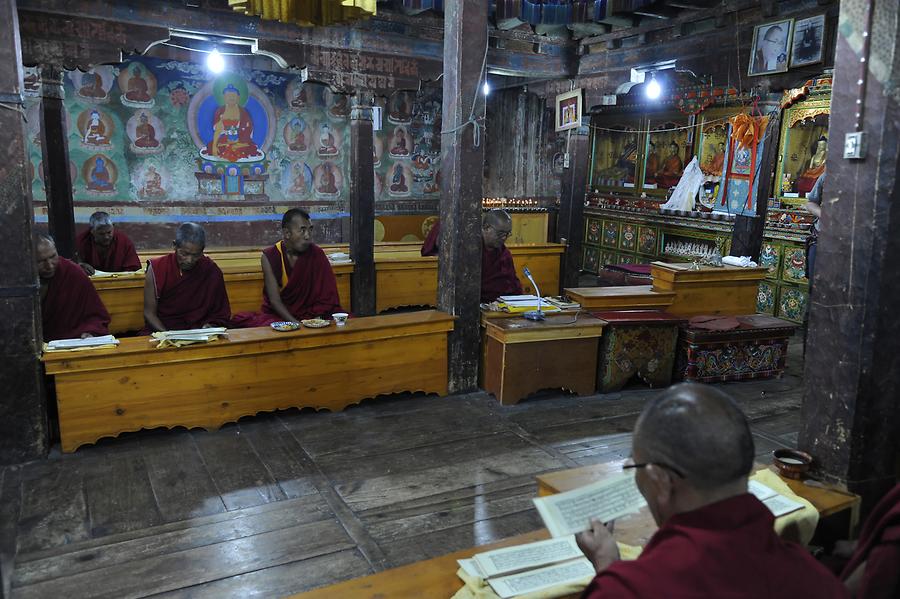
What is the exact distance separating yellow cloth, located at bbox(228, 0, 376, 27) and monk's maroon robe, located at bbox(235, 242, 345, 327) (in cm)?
227

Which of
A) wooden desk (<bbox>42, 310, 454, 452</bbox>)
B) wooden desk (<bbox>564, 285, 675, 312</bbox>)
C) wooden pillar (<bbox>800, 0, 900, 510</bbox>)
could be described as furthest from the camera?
wooden desk (<bbox>564, 285, 675, 312</bbox>)

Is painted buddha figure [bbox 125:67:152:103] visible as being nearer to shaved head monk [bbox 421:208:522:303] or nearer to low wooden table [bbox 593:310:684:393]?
shaved head monk [bbox 421:208:522:303]

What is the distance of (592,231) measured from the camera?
14031mm

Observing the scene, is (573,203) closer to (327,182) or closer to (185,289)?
(327,182)

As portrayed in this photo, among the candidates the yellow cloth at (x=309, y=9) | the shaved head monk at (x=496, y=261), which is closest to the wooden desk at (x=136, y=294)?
the shaved head monk at (x=496, y=261)

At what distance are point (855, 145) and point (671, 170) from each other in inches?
383

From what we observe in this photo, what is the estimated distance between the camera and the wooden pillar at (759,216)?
26.5ft

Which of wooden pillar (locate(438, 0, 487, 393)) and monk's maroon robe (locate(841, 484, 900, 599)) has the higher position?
wooden pillar (locate(438, 0, 487, 393))

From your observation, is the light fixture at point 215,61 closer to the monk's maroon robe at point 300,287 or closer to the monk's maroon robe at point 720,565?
the monk's maroon robe at point 300,287

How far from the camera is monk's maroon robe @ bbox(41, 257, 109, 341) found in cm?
542

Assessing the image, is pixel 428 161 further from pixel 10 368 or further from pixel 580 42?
pixel 10 368

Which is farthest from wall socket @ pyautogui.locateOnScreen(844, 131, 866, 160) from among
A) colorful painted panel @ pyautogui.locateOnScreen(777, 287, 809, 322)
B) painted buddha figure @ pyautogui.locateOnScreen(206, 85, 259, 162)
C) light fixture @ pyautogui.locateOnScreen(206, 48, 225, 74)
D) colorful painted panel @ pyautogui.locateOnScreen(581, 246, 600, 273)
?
painted buddha figure @ pyautogui.locateOnScreen(206, 85, 259, 162)

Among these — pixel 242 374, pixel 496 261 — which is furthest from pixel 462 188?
pixel 242 374

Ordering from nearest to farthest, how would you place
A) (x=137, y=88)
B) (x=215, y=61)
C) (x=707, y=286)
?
(x=707, y=286) < (x=215, y=61) < (x=137, y=88)
